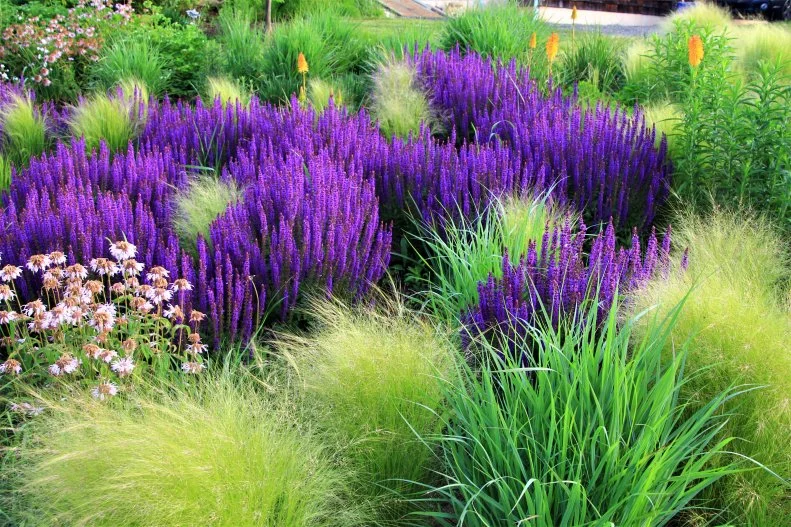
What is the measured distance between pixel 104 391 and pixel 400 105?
3.70 m

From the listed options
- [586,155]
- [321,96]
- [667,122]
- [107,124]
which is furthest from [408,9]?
[586,155]

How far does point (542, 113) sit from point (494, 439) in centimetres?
310

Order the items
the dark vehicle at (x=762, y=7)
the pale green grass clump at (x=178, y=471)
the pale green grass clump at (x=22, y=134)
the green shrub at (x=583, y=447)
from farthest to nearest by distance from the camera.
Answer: the dark vehicle at (x=762, y=7) → the pale green grass clump at (x=22, y=134) → the green shrub at (x=583, y=447) → the pale green grass clump at (x=178, y=471)

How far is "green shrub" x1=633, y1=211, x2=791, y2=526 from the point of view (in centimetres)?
241

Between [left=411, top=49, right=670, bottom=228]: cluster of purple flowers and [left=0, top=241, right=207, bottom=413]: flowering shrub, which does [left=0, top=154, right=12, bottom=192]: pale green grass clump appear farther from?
[left=411, top=49, right=670, bottom=228]: cluster of purple flowers

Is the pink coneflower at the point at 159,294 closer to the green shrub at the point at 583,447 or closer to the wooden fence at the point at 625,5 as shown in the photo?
the green shrub at the point at 583,447

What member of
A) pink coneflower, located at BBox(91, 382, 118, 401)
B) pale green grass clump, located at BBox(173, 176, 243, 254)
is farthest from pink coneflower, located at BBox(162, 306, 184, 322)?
pale green grass clump, located at BBox(173, 176, 243, 254)

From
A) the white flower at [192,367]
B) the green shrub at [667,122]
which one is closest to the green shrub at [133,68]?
the green shrub at [667,122]

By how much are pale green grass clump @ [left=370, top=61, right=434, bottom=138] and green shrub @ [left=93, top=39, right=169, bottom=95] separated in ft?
8.06

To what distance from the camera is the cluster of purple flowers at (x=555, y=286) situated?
9.67 ft

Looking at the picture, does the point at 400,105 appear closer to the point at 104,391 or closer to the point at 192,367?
the point at 192,367

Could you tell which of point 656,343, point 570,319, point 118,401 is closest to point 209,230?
point 118,401

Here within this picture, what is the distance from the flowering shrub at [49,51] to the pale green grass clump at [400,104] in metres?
3.73

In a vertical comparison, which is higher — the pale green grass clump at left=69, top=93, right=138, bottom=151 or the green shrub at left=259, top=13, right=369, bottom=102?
the green shrub at left=259, top=13, right=369, bottom=102
